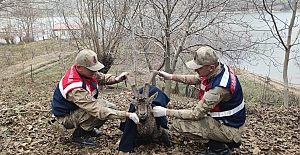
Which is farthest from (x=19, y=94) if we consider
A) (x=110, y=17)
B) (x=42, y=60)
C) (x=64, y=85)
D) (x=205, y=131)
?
(x=42, y=60)

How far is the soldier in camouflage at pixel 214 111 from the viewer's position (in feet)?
13.5

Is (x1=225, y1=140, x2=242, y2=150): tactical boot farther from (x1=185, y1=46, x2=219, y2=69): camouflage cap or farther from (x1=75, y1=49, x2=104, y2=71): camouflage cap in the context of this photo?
(x1=75, y1=49, x2=104, y2=71): camouflage cap

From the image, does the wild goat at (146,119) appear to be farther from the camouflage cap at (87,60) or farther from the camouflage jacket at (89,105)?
the camouflage cap at (87,60)

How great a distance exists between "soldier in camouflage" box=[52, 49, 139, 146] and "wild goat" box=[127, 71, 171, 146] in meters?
0.14

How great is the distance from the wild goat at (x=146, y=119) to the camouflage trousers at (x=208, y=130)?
0.36 m

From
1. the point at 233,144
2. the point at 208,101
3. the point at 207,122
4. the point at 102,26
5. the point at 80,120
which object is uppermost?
the point at 102,26

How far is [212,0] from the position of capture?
7.98m

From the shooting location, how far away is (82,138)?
492cm

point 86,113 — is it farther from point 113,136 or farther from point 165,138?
point 165,138

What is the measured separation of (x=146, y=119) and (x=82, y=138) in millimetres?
1245

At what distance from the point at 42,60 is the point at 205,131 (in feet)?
58.6

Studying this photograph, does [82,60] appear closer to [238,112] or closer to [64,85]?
[64,85]

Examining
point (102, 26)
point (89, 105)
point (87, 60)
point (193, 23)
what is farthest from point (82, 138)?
point (102, 26)

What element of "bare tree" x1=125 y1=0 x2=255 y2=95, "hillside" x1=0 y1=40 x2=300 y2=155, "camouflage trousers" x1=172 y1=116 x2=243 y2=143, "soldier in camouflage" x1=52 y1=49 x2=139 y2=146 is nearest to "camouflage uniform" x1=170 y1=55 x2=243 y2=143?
"camouflage trousers" x1=172 y1=116 x2=243 y2=143
